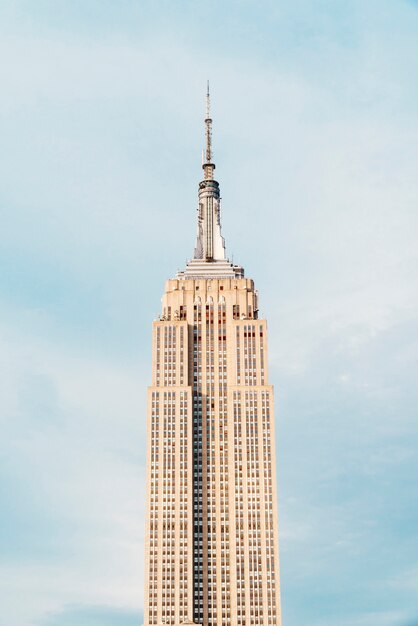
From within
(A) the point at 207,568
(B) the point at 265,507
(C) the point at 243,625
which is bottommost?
(C) the point at 243,625

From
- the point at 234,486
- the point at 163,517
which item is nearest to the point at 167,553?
the point at 163,517

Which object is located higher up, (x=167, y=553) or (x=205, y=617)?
(x=167, y=553)

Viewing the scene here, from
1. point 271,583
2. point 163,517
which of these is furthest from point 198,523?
point 271,583

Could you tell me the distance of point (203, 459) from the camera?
651ft

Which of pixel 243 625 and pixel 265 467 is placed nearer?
pixel 243 625

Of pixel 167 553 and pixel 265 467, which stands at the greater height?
pixel 265 467

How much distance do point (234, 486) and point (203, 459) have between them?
9036 millimetres

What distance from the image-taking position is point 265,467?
196 meters
